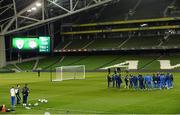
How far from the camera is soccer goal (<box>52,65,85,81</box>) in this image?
7331 cm

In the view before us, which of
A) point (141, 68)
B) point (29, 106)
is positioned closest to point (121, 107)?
point (29, 106)

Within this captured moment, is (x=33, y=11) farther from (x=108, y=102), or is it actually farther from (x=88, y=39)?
(x=108, y=102)

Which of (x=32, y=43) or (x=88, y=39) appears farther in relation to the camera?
(x=88, y=39)

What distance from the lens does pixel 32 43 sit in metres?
97.6

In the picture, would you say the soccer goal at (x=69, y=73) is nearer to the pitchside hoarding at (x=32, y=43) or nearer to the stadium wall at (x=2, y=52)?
the pitchside hoarding at (x=32, y=43)

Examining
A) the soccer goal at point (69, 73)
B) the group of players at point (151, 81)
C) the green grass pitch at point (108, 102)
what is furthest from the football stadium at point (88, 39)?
the green grass pitch at point (108, 102)

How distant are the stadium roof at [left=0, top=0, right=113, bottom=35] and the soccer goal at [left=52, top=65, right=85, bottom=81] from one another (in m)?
13.5

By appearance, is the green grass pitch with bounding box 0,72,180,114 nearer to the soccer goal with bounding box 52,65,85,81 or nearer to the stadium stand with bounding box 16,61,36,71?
the soccer goal with bounding box 52,65,85,81

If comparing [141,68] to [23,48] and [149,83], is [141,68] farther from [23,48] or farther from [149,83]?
[149,83]

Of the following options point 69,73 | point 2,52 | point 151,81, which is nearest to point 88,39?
point 2,52

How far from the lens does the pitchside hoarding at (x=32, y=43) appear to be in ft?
319

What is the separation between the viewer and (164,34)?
102m

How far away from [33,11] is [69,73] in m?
23.5

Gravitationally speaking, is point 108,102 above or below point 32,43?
below
